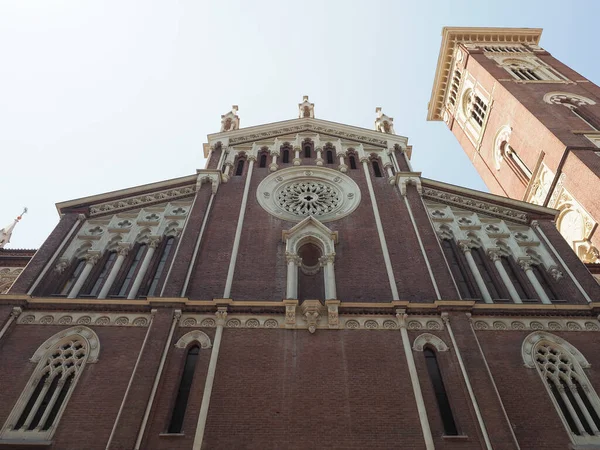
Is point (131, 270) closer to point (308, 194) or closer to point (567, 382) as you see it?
point (308, 194)

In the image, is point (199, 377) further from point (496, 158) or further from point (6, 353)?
point (496, 158)

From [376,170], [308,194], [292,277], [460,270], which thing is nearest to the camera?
[292,277]

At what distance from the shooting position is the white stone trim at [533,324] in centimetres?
1388

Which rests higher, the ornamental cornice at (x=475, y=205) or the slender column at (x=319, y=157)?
the slender column at (x=319, y=157)

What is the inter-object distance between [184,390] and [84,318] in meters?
3.82

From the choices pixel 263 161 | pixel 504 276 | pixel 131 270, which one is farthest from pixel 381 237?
pixel 131 270

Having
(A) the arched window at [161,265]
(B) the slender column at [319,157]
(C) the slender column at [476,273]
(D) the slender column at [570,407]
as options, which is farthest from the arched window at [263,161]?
(D) the slender column at [570,407]

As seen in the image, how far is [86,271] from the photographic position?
50.8ft

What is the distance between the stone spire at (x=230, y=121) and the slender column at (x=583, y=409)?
18153mm

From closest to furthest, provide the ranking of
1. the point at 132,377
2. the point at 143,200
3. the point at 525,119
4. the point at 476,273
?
the point at 132,377, the point at 476,273, the point at 143,200, the point at 525,119

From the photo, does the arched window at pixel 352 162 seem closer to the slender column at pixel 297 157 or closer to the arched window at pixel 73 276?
the slender column at pixel 297 157

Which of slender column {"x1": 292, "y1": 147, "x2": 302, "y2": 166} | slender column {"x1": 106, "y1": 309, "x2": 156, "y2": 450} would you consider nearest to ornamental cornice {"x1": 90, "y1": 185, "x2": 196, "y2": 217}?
slender column {"x1": 292, "y1": 147, "x2": 302, "y2": 166}

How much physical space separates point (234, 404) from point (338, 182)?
36.3 feet

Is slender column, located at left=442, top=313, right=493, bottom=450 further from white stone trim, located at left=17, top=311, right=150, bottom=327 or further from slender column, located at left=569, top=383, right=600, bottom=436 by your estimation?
white stone trim, located at left=17, top=311, right=150, bottom=327
